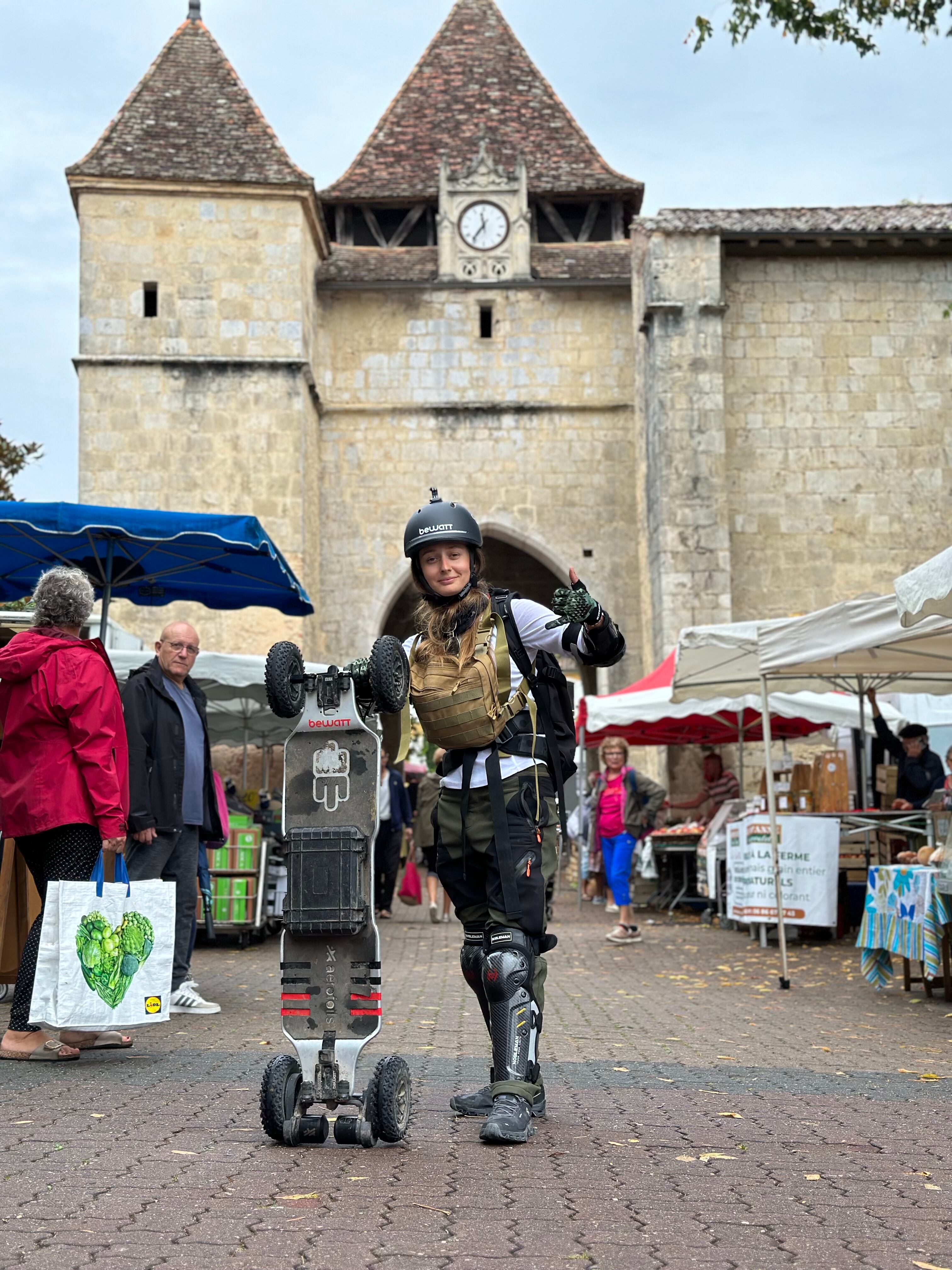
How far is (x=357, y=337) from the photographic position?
27.2 m

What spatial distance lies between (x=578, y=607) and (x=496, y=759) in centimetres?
54

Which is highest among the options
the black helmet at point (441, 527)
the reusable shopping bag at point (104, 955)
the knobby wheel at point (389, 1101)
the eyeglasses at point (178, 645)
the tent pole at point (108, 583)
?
the tent pole at point (108, 583)

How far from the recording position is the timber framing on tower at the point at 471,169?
92.1 feet

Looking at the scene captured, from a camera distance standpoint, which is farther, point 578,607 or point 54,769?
point 54,769

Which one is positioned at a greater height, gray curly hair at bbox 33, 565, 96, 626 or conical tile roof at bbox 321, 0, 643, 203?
conical tile roof at bbox 321, 0, 643, 203

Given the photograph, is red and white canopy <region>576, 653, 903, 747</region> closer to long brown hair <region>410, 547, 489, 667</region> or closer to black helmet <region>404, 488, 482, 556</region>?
long brown hair <region>410, 547, 489, 667</region>

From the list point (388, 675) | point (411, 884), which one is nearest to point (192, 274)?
point (411, 884)

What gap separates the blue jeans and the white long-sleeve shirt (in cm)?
852

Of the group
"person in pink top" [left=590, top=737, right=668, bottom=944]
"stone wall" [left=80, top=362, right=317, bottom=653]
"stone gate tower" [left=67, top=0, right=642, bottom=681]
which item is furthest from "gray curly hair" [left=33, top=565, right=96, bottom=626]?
"stone wall" [left=80, top=362, right=317, bottom=653]

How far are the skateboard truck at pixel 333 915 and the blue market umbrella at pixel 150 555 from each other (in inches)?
186

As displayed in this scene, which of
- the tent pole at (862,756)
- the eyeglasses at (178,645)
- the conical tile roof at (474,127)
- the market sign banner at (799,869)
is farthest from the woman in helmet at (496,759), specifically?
the conical tile roof at (474,127)

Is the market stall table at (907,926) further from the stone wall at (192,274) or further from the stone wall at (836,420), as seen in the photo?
the stone wall at (192,274)

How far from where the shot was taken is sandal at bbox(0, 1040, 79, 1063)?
604 cm

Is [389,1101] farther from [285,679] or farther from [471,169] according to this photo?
[471,169]
